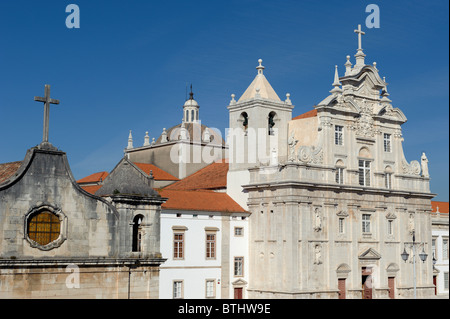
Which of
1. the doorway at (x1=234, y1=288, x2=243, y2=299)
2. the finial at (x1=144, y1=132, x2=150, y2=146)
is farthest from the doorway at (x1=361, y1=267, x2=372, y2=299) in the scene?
the finial at (x1=144, y1=132, x2=150, y2=146)

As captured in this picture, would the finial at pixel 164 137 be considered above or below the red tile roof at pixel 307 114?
above

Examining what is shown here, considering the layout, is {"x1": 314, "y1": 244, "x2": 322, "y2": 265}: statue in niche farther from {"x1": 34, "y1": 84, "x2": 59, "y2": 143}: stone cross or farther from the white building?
{"x1": 34, "y1": 84, "x2": 59, "y2": 143}: stone cross

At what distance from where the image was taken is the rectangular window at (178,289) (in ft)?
142

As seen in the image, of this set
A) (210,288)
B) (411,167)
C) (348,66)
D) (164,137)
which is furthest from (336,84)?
(164,137)

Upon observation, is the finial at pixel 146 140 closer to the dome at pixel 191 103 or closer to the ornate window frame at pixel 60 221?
the dome at pixel 191 103

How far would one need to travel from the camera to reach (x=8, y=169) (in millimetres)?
32562

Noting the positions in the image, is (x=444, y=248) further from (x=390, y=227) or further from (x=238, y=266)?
(x=238, y=266)

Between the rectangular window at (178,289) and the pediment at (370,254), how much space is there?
13.5m

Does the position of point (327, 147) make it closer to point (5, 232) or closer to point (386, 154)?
point (386, 154)

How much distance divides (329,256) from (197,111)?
1319 inches

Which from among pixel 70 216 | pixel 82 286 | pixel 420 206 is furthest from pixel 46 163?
pixel 420 206

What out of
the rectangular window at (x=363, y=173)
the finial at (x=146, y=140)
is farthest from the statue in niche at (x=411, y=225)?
the finial at (x=146, y=140)

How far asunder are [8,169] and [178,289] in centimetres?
1562

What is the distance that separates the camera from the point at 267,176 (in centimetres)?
4756
